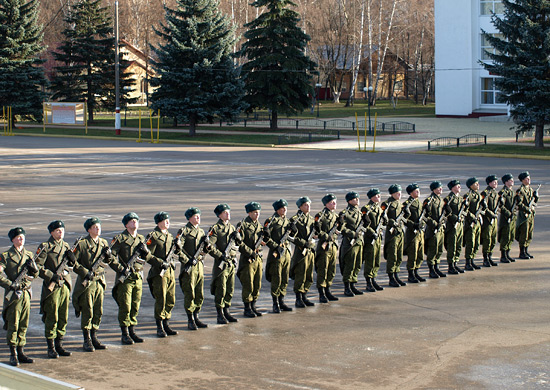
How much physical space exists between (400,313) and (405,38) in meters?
84.3

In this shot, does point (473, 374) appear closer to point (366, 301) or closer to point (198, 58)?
point (366, 301)

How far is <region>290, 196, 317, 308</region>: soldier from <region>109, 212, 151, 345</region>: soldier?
7.86 feet

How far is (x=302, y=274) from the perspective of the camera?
1138 centimetres

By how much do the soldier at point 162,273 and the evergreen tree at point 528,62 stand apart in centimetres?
3150

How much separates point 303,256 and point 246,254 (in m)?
0.99

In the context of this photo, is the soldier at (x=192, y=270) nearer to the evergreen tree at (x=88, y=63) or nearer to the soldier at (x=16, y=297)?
the soldier at (x=16, y=297)

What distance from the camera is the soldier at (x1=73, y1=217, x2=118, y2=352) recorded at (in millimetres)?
9438

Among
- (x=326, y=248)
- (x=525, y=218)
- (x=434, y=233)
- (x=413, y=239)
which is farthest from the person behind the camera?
(x=525, y=218)

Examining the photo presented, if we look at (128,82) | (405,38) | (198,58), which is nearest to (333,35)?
(405,38)

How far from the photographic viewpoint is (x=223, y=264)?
10547 millimetres

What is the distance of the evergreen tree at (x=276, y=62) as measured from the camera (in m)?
50.8

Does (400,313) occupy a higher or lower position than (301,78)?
lower

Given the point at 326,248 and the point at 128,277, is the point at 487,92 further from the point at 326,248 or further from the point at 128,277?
the point at 128,277

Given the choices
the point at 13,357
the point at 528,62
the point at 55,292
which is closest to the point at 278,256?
the point at 55,292
